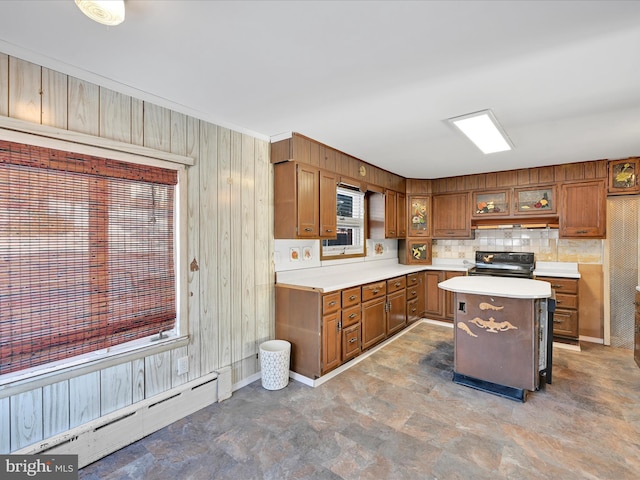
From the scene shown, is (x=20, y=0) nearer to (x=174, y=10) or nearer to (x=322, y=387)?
(x=174, y=10)

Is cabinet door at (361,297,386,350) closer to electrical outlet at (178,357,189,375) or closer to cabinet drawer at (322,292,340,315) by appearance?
cabinet drawer at (322,292,340,315)

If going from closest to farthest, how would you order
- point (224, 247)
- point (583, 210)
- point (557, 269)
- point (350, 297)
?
1. point (224, 247)
2. point (350, 297)
3. point (583, 210)
4. point (557, 269)

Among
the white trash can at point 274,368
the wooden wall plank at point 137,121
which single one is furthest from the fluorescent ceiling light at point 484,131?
the white trash can at point 274,368

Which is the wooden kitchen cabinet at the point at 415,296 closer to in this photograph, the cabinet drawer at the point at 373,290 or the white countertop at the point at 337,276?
the white countertop at the point at 337,276

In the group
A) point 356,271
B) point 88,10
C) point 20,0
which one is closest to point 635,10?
point 88,10

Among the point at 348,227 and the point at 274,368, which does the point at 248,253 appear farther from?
the point at 348,227

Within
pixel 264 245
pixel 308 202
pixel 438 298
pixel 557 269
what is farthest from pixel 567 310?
pixel 264 245

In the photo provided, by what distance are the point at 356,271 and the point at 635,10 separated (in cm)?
334

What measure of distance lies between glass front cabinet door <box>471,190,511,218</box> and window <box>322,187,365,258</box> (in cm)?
189

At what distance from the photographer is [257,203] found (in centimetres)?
310

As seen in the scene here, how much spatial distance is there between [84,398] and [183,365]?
2.13 feet

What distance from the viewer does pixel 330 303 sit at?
3.01m

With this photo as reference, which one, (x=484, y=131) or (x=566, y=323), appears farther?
(x=566, y=323)

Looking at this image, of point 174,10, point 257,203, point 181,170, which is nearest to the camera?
point 174,10
